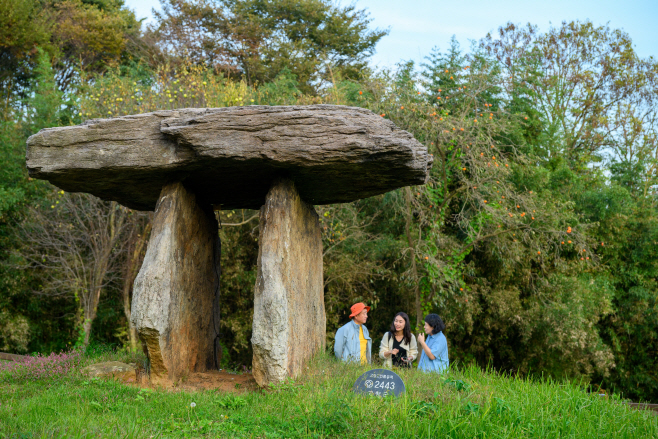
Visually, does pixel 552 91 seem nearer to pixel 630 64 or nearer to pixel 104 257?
pixel 630 64

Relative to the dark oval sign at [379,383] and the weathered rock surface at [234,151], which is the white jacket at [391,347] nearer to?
the dark oval sign at [379,383]

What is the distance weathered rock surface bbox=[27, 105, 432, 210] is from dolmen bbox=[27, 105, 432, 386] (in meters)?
0.01

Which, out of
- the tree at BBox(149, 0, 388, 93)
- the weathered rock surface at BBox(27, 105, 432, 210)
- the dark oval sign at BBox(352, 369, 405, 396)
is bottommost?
the dark oval sign at BBox(352, 369, 405, 396)

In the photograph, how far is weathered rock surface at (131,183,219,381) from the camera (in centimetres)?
585

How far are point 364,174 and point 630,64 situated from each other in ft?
54.8

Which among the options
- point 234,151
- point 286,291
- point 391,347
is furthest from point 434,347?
point 234,151

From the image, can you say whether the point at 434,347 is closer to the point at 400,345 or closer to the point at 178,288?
the point at 400,345

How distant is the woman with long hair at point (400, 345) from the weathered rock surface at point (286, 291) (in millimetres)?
800

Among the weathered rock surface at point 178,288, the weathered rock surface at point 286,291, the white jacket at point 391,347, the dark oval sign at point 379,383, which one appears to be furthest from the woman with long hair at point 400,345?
the weathered rock surface at point 178,288

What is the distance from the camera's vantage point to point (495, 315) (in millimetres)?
11586

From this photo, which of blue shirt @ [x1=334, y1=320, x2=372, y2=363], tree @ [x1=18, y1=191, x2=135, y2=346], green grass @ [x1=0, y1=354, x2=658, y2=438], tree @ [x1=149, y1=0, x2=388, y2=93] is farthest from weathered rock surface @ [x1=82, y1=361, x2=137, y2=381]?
tree @ [x1=149, y1=0, x2=388, y2=93]

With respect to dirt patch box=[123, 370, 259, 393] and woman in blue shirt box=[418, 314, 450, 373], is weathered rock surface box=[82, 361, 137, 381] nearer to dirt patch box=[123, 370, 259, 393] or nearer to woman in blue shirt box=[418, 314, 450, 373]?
dirt patch box=[123, 370, 259, 393]

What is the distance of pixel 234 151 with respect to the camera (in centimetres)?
575

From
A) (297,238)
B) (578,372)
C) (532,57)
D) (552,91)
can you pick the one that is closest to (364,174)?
(297,238)
